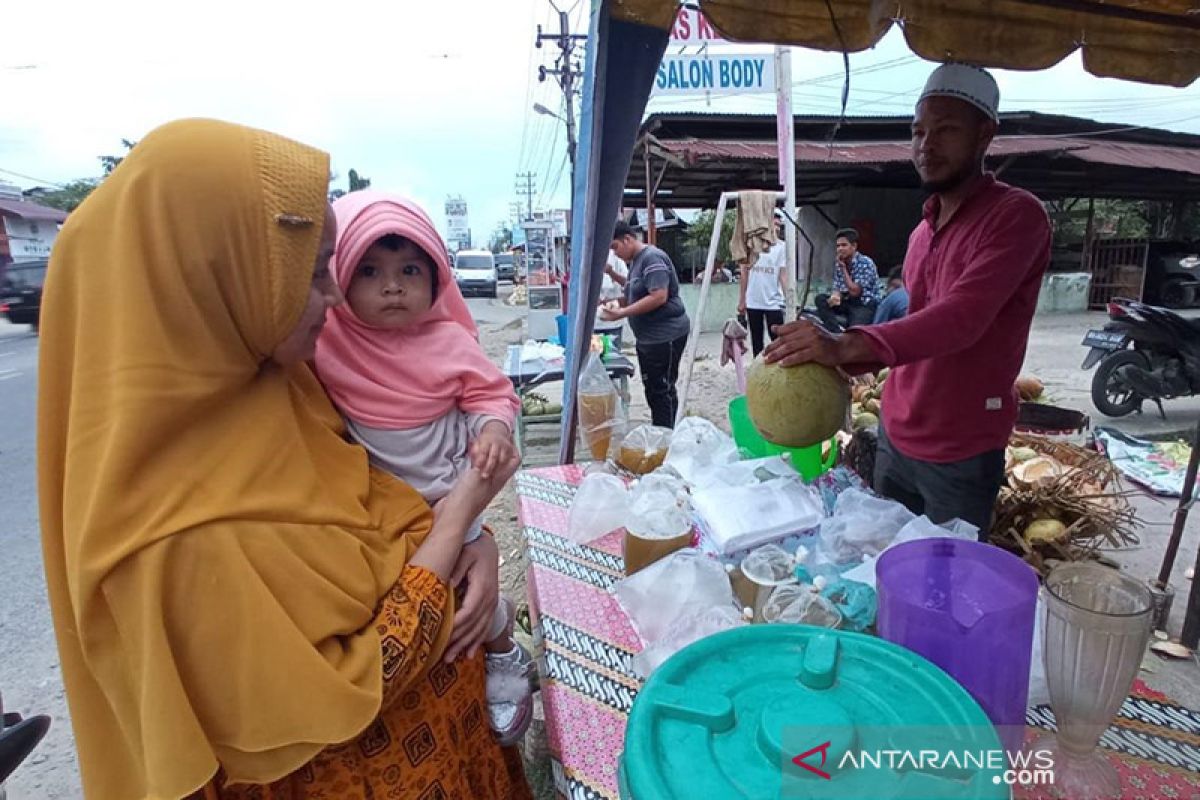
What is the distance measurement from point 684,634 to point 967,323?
0.98 metres

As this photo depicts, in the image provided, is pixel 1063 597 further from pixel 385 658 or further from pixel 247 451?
pixel 247 451

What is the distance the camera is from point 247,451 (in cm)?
79

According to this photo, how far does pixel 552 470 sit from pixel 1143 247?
634 inches

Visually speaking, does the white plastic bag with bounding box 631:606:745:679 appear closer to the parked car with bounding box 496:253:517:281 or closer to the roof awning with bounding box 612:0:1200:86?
the roof awning with bounding box 612:0:1200:86

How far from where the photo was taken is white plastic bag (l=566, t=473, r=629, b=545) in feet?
5.80

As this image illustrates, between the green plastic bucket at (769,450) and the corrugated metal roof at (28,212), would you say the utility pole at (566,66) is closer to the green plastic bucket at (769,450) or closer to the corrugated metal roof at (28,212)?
the green plastic bucket at (769,450)

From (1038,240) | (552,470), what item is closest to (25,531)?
(552,470)

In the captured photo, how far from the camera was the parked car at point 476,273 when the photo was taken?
26719 mm

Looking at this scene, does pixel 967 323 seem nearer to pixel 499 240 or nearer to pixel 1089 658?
pixel 1089 658

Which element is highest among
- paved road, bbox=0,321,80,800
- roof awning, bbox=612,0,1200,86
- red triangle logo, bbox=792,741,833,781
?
roof awning, bbox=612,0,1200,86

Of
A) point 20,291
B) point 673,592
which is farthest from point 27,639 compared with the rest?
point 20,291

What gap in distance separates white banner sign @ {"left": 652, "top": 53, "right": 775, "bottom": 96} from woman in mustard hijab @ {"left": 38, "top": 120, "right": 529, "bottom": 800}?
5.43 m

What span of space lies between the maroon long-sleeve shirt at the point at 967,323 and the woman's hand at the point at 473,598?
0.93m

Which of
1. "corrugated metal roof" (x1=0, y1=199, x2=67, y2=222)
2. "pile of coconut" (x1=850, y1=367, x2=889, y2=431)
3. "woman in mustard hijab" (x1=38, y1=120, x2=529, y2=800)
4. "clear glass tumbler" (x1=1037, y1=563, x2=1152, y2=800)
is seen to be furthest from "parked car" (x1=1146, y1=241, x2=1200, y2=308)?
"corrugated metal roof" (x1=0, y1=199, x2=67, y2=222)
